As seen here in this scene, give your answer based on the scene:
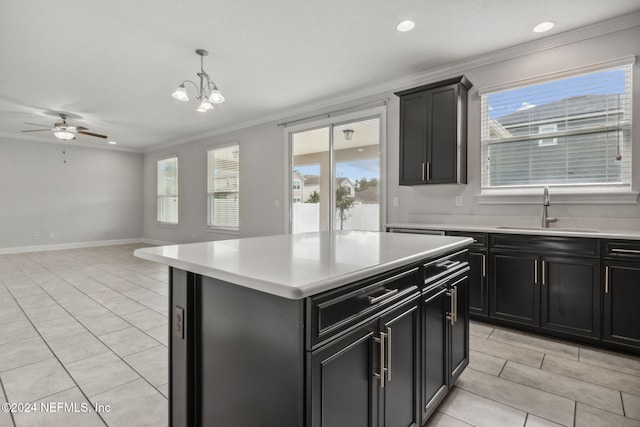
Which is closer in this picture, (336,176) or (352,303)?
(352,303)

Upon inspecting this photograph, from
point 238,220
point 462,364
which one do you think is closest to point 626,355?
point 462,364

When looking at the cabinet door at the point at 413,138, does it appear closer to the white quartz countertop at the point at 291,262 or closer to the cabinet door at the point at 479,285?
the cabinet door at the point at 479,285

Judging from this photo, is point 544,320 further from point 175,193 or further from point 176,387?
point 175,193

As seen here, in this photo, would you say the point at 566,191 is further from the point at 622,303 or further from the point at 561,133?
the point at 622,303

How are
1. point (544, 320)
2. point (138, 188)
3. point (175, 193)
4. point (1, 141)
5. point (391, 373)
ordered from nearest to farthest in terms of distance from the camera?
point (391, 373) < point (544, 320) < point (1, 141) < point (175, 193) < point (138, 188)

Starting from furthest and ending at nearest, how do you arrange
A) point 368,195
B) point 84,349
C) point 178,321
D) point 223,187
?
point 223,187 → point 368,195 → point 84,349 → point 178,321

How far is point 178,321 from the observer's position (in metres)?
1.32

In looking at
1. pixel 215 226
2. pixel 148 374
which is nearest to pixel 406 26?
pixel 148 374

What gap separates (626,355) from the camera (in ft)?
8.11

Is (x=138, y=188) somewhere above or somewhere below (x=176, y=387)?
above

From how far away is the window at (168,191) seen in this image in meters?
8.46

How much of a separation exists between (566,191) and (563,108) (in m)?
0.84

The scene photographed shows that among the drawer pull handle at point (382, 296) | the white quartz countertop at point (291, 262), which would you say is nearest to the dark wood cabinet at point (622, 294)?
the white quartz countertop at point (291, 262)

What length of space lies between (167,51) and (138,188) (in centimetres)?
717
